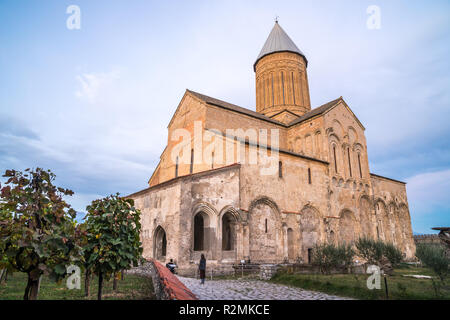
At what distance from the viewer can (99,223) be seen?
601 cm

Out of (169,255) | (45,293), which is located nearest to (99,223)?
(45,293)

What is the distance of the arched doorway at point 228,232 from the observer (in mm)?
14780

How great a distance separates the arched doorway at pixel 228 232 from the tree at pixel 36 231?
11.5m

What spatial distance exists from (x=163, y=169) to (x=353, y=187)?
1569 cm

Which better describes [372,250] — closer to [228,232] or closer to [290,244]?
[290,244]

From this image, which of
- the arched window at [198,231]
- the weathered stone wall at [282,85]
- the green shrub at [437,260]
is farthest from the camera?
the weathered stone wall at [282,85]

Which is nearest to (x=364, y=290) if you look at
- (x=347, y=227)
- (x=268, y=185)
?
(x=268, y=185)

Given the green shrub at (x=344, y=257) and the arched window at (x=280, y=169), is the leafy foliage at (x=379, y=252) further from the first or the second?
the arched window at (x=280, y=169)

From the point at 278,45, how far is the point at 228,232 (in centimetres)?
2146

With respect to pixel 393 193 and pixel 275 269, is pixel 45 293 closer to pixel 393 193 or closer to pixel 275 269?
pixel 275 269

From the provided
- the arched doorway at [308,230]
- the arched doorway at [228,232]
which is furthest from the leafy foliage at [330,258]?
the arched doorway at [228,232]

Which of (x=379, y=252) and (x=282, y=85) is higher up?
(x=282, y=85)

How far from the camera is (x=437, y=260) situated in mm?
9070

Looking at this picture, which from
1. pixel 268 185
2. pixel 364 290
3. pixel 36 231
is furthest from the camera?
pixel 268 185
